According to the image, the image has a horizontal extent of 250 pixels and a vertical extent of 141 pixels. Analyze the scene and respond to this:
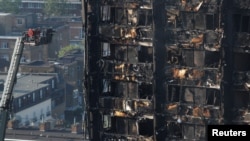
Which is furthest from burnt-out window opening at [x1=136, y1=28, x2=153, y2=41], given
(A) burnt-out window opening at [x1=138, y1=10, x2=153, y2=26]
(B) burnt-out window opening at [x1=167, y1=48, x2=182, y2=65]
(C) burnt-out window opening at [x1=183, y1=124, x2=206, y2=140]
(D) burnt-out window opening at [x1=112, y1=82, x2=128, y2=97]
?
(C) burnt-out window opening at [x1=183, y1=124, x2=206, y2=140]

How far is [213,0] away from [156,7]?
3.02 metres

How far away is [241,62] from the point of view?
42250mm

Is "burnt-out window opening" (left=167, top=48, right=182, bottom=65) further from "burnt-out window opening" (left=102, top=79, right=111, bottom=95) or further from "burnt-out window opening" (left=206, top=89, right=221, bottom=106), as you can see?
"burnt-out window opening" (left=102, top=79, right=111, bottom=95)

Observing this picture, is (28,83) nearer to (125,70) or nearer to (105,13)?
(125,70)

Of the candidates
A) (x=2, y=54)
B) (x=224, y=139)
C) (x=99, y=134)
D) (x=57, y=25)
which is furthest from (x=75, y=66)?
(x=224, y=139)

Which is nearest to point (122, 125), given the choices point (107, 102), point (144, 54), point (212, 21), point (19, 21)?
point (107, 102)

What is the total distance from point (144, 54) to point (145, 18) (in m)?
2.01

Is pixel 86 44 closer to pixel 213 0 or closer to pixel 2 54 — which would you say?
pixel 213 0

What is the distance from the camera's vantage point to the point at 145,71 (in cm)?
4434

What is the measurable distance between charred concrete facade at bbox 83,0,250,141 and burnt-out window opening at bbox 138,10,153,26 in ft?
0.17

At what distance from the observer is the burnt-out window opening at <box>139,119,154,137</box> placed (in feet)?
148

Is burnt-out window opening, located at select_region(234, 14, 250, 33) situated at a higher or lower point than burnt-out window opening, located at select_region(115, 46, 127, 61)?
higher

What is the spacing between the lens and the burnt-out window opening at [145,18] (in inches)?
1713

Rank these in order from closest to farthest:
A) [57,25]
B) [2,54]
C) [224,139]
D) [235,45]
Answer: [224,139]
[235,45]
[2,54]
[57,25]
